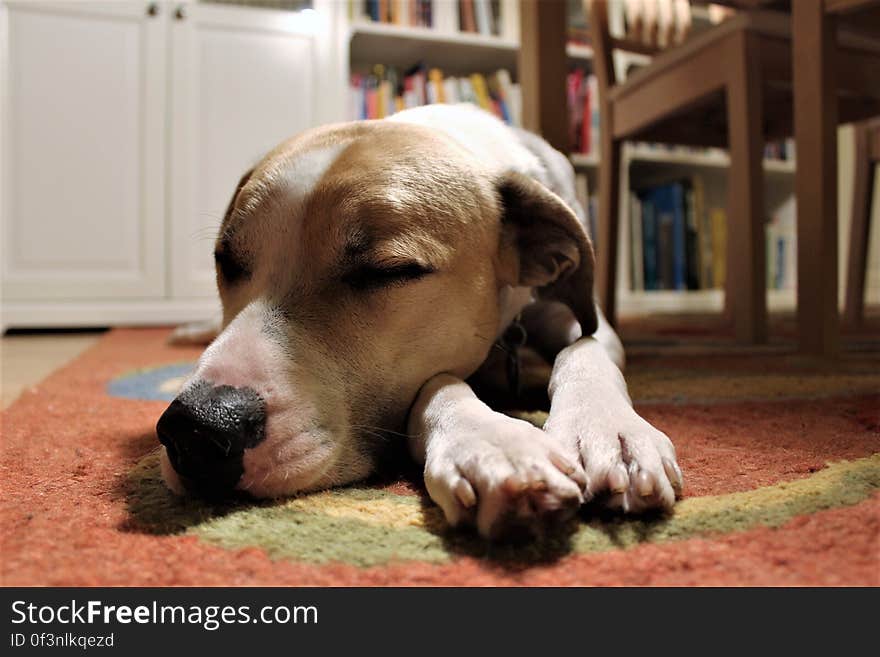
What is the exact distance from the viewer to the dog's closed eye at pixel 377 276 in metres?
0.85

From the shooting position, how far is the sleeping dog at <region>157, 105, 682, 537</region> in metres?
0.65

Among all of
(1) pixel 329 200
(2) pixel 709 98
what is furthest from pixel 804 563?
(2) pixel 709 98

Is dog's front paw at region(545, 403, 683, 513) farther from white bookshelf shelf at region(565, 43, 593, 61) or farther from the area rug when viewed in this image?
white bookshelf shelf at region(565, 43, 593, 61)

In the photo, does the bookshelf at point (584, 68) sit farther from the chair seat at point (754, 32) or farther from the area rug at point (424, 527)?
the area rug at point (424, 527)

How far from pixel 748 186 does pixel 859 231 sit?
4.40 ft

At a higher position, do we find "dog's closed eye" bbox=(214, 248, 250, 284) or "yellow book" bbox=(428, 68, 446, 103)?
"yellow book" bbox=(428, 68, 446, 103)

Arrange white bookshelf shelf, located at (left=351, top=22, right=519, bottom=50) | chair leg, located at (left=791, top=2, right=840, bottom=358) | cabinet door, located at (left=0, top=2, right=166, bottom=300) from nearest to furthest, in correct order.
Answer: chair leg, located at (left=791, top=2, right=840, bottom=358) < cabinet door, located at (left=0, top=2, right=166, bottom=300) < white bookshelf shelf, located at (left=351, top=22, right=519, bottom=50)

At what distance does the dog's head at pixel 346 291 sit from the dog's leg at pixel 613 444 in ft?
0.64

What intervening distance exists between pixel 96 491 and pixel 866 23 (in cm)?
221

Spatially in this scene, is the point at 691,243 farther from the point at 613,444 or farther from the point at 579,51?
the point at 613,444

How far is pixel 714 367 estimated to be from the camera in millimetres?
1650

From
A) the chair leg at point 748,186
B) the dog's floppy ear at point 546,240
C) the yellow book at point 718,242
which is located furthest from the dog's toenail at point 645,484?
the yellow book at point 718,242

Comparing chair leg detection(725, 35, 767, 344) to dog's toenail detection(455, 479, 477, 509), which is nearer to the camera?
dog's toenail detection(455, 479, 477, 509)

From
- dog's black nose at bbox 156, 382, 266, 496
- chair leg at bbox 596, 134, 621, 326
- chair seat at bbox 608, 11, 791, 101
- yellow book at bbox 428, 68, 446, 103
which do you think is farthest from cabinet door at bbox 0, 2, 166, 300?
dog's black nose at bbox 156, 382, 266, 496
